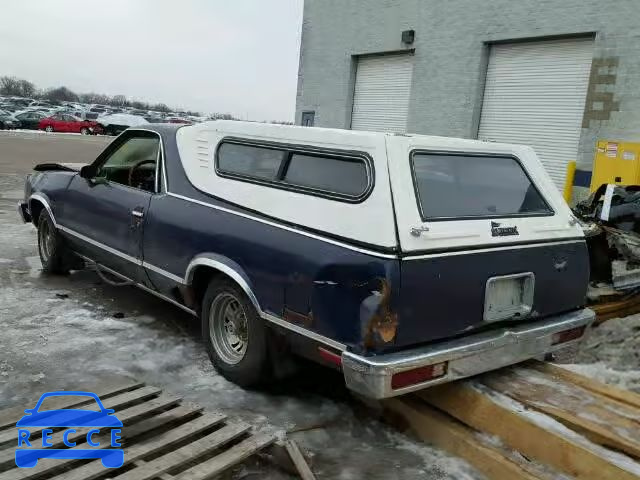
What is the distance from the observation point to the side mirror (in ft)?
17.9

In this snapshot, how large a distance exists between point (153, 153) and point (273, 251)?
2140 mm

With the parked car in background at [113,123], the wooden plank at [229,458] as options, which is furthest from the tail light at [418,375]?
the parked car in background at [113,123]

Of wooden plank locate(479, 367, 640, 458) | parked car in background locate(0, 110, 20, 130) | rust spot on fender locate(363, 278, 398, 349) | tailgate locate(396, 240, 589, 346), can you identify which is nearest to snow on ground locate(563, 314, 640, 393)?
tailgate locate(396, 240, 589, 346)

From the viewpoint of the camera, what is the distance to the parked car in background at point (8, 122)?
38219 mm

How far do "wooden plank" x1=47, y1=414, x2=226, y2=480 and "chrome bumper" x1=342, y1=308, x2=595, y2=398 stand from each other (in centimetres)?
85

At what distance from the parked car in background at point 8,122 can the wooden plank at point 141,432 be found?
133 feet

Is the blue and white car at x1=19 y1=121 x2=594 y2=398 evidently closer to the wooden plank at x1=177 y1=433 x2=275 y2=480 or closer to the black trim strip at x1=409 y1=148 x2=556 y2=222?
the black trim strip at x1=409 y1=148 x2=556 y2=222

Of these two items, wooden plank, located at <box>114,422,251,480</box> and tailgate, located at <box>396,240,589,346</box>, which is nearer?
wooden plank, located at <box>114,422,251,480</box>

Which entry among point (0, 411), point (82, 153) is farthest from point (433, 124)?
point (82, 153)

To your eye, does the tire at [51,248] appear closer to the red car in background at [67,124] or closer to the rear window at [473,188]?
the rear window at [473,188]

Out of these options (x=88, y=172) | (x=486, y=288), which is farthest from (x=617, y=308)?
(x=88, y=172)

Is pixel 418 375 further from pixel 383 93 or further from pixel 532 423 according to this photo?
pixel 383 93

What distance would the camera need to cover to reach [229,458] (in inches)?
118

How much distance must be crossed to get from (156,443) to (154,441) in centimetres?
3
